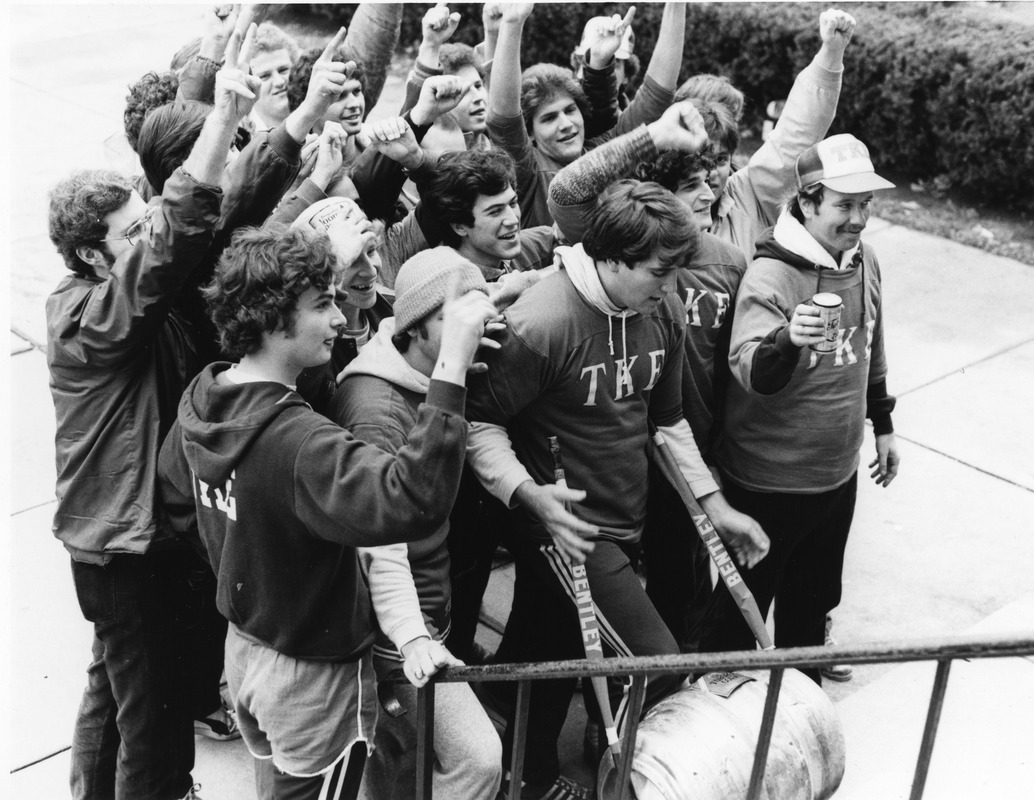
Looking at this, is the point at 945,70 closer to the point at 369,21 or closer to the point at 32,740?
the point at 369,21

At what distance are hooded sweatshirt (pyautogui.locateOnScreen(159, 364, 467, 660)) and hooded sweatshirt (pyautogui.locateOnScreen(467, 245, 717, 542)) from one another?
58 cm

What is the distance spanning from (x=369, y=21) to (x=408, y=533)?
3.41 metres

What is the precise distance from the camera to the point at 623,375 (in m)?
3.32

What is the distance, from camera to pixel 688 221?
318 centimetres

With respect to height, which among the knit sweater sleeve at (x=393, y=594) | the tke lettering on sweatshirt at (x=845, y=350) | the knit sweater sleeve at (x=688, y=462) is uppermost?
the tke lettering on sweatshirt at (x=845, y=350)

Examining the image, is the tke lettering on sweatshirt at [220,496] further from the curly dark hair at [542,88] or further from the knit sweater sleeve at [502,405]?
the curly dark hair at [542,88]

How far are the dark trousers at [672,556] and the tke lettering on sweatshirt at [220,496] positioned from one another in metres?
1.46

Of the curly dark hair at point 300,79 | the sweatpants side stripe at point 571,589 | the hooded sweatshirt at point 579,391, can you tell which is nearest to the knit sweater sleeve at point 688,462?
the hooded sweatshirt at point 579,391

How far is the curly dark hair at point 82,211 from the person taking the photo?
3.13 metres

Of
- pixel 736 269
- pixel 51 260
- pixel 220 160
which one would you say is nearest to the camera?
pixel 220 160

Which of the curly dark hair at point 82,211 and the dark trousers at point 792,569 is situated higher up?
the curly dark hair at point 82,211

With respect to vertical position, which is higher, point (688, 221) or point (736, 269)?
point (688, 221)

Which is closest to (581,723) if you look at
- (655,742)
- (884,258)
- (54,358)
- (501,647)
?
(501,647)

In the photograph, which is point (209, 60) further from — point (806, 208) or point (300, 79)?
point (806, 208)
